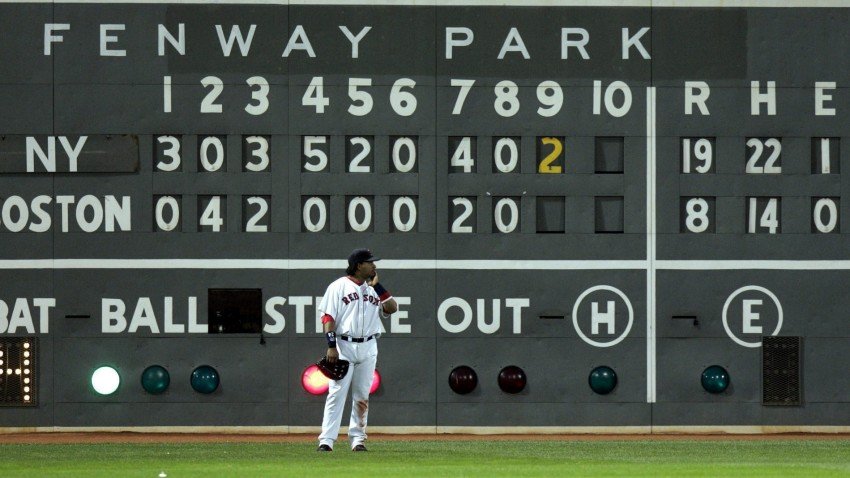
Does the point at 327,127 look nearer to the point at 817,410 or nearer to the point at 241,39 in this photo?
the point at 241,39

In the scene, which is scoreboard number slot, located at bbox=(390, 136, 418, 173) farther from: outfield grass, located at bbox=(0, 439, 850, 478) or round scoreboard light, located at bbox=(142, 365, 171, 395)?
round scoreboard light, located at bbox=(142, 365, 171, 395)

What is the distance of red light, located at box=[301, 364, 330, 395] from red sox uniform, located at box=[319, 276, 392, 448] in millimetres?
1315

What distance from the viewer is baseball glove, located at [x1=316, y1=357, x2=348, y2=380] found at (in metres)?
11.6

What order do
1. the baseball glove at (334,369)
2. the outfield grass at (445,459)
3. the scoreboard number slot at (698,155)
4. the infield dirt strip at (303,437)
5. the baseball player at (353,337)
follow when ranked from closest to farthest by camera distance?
the outfield grass at (445,459) → the baseball glove at (334,369) → the baseball player at (353,337) → the infield dirt strip at (303,437) → the scoreboard number slot at (698,155)

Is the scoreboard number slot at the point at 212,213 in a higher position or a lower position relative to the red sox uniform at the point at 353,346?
higher

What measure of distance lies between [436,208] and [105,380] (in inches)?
121

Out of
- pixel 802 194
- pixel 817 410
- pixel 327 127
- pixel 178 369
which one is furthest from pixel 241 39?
pixel 817 410

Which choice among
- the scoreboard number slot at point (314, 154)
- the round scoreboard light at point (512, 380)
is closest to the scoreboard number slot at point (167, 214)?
the scoreboard number slot at point (314, 154)

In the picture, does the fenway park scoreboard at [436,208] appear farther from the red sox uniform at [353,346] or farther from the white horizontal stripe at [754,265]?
the red sox uniform at [353,346]

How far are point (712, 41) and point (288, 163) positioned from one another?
3.68m

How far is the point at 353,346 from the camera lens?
11.9 m

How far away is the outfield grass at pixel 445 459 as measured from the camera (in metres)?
10.0

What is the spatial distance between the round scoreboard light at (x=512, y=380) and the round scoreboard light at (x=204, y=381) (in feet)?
7.75

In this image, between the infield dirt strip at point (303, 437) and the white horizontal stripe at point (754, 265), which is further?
the white horizontal stripe at point (754, 265)
